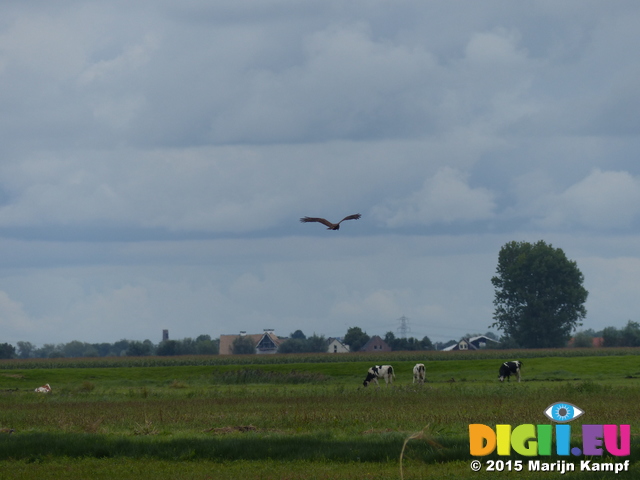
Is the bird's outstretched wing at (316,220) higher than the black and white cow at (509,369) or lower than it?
higher

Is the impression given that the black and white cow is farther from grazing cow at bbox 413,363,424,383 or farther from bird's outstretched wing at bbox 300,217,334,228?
bird's outstretched wing at bbox 300,217,334,228

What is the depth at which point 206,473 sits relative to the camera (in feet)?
68.7

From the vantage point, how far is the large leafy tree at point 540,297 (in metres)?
150

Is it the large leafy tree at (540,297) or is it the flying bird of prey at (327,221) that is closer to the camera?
the flying bird of prey at (327,221)

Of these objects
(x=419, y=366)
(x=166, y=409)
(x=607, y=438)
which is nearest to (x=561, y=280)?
(x=419, y=366)

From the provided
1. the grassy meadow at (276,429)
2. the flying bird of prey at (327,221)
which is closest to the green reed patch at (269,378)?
the grassy meadow at (276,429)

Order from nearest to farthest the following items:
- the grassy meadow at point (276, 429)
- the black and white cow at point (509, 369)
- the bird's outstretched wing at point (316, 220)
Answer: the grassy meadow at point (276, 429) < the bird's outstretched wing at point (316, 220) < the black and white cow at point (509, 369)

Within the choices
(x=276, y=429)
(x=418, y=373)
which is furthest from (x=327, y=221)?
(x=418, y=373)

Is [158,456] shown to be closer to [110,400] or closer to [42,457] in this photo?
[42,457]

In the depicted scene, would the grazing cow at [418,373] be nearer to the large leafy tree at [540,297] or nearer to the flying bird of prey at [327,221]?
the flying bird of prey at [327,221]

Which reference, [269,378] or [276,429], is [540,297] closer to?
[269,378]

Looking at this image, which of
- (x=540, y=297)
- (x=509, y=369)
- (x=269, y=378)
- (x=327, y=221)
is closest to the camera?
(x=327, y=221)

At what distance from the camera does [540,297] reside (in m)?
152

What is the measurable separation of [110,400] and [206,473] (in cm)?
2742
